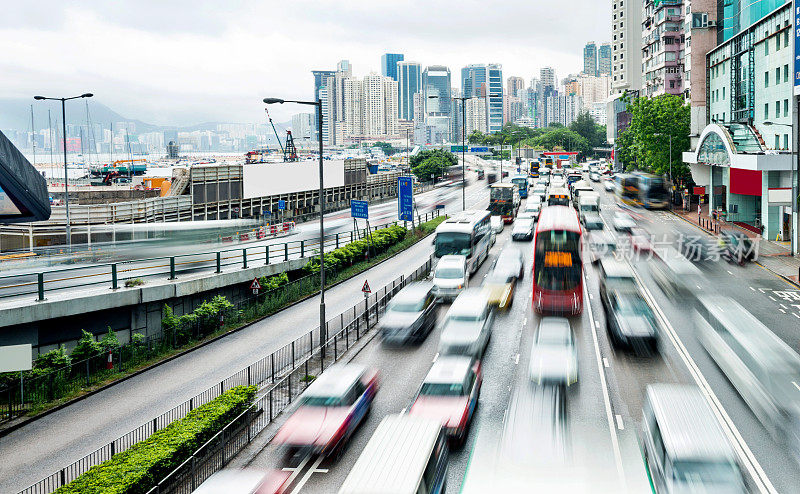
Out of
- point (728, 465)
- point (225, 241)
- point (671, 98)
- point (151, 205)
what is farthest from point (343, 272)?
point (671, 98)

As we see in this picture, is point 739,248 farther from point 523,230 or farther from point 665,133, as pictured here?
point 665,133

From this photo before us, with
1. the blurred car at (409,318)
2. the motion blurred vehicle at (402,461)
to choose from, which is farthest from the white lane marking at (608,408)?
the blurred car at (409,318)

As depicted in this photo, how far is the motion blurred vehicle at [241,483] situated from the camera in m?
11.9

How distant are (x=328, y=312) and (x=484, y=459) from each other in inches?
733

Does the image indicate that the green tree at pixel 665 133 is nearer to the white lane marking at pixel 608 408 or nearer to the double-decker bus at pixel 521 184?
the double-decker bus at pixel 521 184

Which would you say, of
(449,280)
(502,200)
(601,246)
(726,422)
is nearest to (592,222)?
(502,200)

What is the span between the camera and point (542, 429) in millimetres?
13789

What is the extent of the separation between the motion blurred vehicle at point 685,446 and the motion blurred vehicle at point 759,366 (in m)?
2.99

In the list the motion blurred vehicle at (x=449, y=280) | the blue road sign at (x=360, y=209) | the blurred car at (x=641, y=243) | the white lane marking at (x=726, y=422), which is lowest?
the white lane marking at (x=726, y=422)

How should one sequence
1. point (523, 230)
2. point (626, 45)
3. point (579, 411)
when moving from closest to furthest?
point (579, 411) < point (523, 230) < point (626, 45)

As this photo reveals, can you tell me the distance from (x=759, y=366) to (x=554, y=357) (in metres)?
5.42

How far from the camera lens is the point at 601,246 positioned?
139ft

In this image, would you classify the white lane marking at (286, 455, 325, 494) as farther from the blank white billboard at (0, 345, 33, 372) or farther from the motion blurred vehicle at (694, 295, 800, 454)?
the motion blurred vehicle at (694, 295, 800, 454)

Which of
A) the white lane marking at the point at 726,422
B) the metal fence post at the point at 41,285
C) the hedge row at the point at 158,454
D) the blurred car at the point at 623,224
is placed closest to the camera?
the hedge row at the point at 158,454
